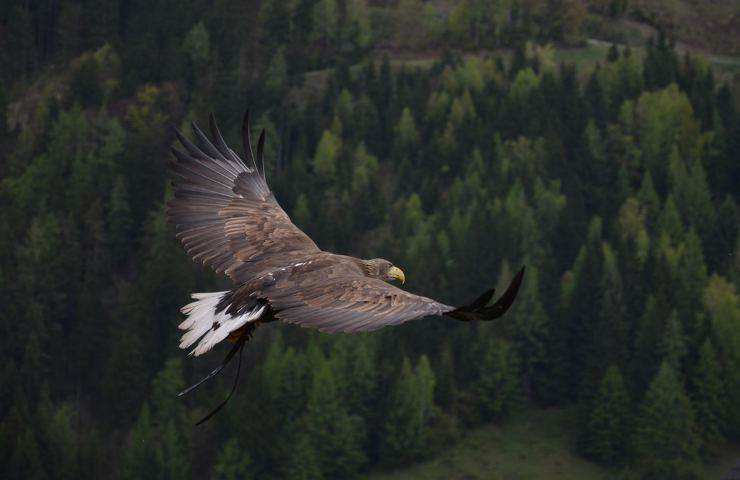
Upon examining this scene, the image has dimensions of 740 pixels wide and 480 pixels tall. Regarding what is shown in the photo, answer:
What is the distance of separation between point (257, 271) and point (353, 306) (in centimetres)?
306

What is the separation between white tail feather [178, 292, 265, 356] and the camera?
1712 cm

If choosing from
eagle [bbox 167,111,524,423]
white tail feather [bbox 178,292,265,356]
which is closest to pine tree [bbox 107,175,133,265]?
eagle [bbox 167,111,524,423]

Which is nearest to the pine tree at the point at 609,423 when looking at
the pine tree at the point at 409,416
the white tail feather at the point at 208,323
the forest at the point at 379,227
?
the forest at the point at 379,227

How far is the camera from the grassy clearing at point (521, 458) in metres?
77.9

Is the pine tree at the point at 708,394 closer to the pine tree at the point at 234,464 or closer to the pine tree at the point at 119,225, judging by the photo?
the pine tree at the point at 234,464

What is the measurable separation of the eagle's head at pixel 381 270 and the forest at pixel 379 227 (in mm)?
63460

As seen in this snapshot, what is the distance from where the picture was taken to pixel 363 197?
112m

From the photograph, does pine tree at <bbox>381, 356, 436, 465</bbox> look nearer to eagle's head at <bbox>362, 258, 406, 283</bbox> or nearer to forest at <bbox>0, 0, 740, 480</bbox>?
forest at <bbox>0, 0, 740, 480</bbox>

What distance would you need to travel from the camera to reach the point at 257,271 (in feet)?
62.6

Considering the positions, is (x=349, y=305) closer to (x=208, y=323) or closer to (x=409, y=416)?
(x=208, y=323)

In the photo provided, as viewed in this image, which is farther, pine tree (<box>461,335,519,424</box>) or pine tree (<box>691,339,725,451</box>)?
pine tree (<box>461,335,519,424</box>)

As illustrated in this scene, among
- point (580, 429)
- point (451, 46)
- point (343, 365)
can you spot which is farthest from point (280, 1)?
point (580, 429)

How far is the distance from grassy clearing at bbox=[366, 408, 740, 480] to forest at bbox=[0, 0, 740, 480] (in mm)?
1082

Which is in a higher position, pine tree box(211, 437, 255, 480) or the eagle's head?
the eagle's head
